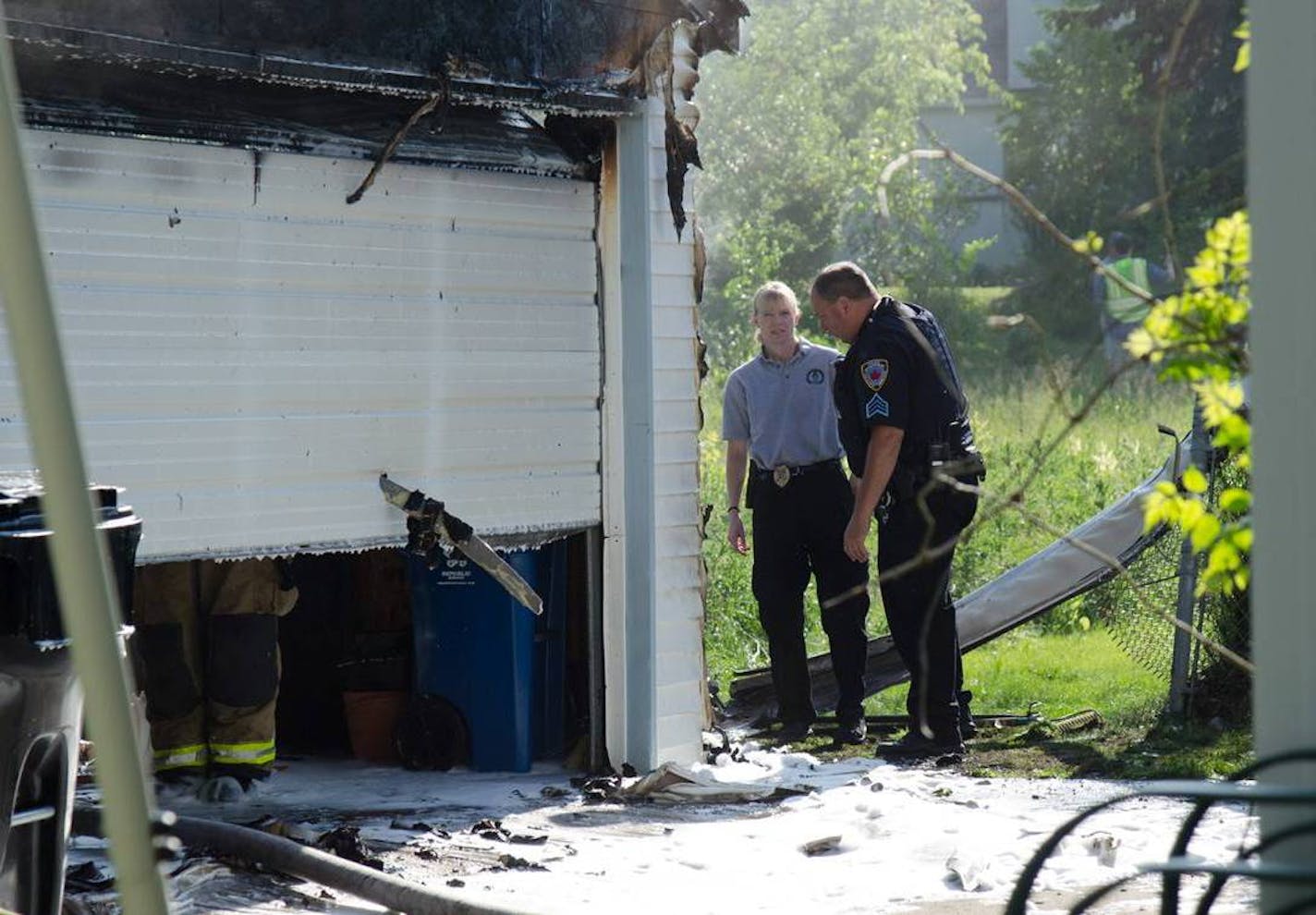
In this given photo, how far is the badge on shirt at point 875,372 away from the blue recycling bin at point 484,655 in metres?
1.50

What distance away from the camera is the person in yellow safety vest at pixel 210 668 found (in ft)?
23.2

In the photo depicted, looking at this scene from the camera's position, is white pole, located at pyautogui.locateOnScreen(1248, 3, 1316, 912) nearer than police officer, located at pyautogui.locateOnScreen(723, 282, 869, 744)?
Yes

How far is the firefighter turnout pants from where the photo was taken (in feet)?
23.2

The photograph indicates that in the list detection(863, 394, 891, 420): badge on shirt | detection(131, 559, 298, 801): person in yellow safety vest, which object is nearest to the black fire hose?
detection(131, 559, 298, 801): person in yellow safety vest

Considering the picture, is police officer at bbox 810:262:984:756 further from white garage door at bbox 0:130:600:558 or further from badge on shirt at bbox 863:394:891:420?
white garage door at bbox 0:130:600:558

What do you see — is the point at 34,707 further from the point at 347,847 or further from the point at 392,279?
the point at 392,279

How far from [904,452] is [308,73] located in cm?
291

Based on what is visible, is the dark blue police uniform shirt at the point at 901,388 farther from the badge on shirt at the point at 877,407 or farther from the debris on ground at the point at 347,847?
the debris on ground at the point at 347,847

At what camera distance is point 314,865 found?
554 centimetres

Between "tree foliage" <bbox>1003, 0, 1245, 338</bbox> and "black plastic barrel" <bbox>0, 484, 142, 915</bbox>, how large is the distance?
2437 cm

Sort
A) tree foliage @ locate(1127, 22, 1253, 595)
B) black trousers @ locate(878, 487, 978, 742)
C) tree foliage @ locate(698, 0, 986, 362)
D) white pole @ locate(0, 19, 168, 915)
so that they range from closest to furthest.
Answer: white pole @ locate(0, 19, 168, 915) < tree foliage @ locate(1127, 22, 1253, 595) < black trousers @ locate(878, 487, 978, 742) < tree foliage @ locate(698, 0, 986, 362)

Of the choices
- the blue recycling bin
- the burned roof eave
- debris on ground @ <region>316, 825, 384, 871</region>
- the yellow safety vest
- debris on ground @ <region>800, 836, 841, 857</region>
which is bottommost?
debris on ground @ <region>800, 836, 841, 857</region>

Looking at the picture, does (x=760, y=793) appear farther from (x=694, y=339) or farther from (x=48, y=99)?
(x=48, y=99)

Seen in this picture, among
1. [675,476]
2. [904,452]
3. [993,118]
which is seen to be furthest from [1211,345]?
[993,118]
